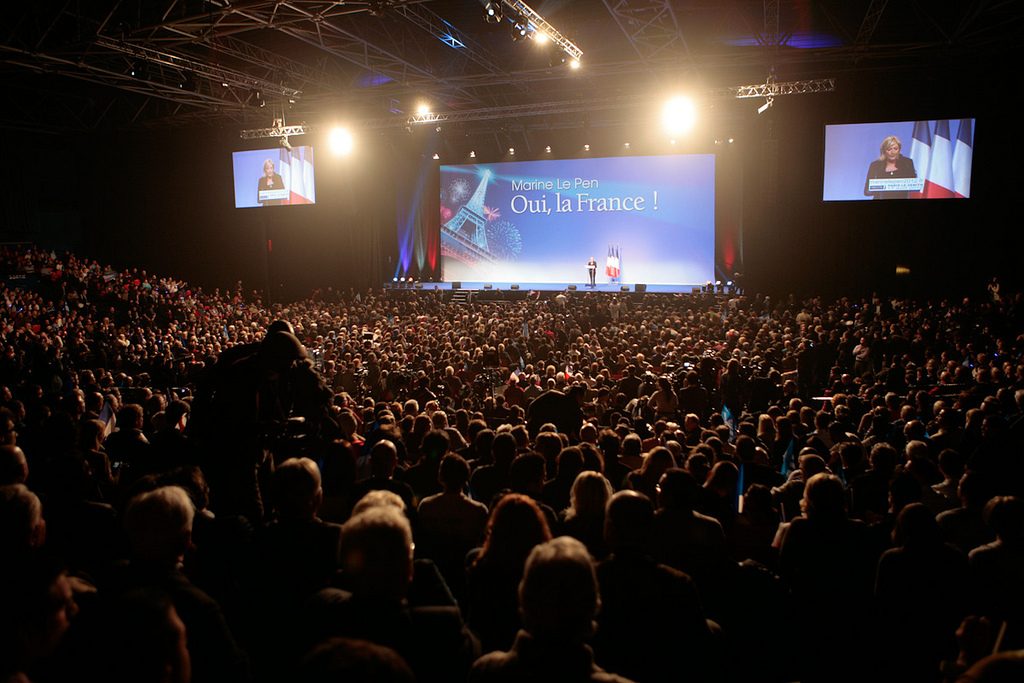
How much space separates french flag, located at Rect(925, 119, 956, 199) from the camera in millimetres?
16766

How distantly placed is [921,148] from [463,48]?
39.8 feet

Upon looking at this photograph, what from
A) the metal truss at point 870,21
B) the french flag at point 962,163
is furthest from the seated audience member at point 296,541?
the french flag at point 962,163

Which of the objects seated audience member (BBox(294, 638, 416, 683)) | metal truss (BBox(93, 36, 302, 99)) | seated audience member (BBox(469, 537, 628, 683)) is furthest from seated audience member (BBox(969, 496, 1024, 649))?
metal truss (BBox(93, 36, 302, 99))

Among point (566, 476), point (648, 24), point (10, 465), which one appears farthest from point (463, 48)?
point (10, 465)

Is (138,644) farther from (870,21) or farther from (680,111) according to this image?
(680,111)

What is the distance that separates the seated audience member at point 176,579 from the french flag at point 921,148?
19.6 metres

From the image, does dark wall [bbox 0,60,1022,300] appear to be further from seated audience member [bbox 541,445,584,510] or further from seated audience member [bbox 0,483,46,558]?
seated audience member [bbox 0,483,46,558]

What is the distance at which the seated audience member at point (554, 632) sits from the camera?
157cm

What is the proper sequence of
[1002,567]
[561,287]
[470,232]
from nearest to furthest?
1. [1002,567]
2. [561,287]
3. [470,232]

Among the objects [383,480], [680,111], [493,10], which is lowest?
[383,480]

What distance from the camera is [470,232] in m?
24.0

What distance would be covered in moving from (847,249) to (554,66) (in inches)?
391

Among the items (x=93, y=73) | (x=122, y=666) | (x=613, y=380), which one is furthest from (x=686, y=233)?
(x=122, y=666)

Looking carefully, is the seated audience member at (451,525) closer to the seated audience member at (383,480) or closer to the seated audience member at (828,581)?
the seated audience member at (383,480)
